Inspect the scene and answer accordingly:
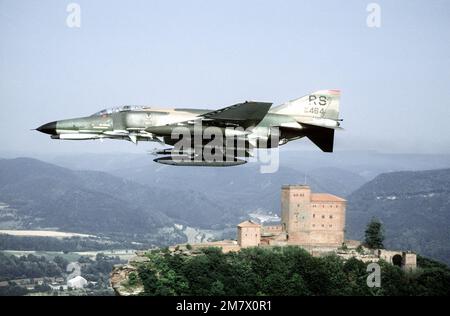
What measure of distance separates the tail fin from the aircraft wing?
2520 mm

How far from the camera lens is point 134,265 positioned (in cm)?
5978

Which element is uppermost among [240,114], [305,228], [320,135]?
[240,114]

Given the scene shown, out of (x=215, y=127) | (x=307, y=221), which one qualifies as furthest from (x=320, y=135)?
(x=307, y=221)

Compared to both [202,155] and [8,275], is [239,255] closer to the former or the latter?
[202,155]

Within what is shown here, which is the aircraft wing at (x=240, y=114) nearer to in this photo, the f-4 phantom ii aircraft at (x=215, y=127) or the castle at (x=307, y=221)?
the f-4 phantom ii aircraft at (x=215, y=127)

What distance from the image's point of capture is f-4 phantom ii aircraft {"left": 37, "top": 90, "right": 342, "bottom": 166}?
797 inches

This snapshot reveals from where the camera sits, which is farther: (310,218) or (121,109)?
(310,218)

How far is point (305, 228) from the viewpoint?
81.8 metres

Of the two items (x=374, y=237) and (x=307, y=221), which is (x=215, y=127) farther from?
(x=307, y=221)

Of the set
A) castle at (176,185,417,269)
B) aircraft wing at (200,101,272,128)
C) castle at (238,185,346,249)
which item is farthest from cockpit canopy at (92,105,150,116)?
castle at (238,185,346,249)

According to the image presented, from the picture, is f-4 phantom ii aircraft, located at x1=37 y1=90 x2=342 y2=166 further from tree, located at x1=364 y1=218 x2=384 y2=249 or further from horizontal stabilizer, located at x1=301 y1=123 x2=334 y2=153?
tree, located at x1=364 y1=218 x2=384 y2=249

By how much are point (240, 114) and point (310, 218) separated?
212 feet

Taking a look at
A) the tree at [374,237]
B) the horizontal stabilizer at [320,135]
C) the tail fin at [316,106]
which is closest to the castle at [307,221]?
the tree at [374,237]
